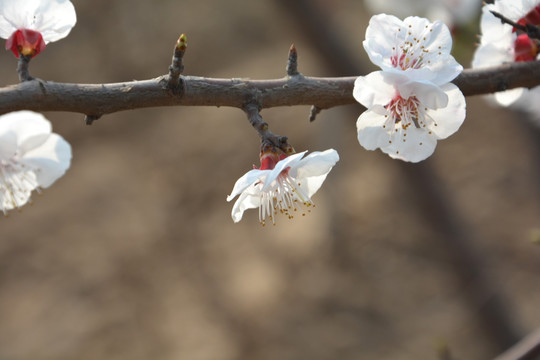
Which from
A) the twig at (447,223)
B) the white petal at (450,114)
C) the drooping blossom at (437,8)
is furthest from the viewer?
the twig at (447,223)

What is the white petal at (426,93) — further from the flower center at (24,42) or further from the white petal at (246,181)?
the flower center at (24,42)

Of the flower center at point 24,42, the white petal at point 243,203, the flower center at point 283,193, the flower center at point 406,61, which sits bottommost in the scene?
the white petal at point 243,203

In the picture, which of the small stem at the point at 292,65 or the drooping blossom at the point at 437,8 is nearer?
the small stem at the point at 292,65

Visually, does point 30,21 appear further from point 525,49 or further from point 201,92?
point 525,49

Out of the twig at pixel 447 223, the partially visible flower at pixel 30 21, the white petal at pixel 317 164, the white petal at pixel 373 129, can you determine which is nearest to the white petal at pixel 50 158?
the partially visible flower at pixel 30 21

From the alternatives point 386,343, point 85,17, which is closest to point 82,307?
point 386,343

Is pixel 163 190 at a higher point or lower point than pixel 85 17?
lower

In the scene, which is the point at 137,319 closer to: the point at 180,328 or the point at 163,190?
the point at 180,328

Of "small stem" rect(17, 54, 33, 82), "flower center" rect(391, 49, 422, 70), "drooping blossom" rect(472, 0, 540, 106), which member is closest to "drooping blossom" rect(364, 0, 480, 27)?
"drooping blossom" rect(472, 0, 540, 106)
